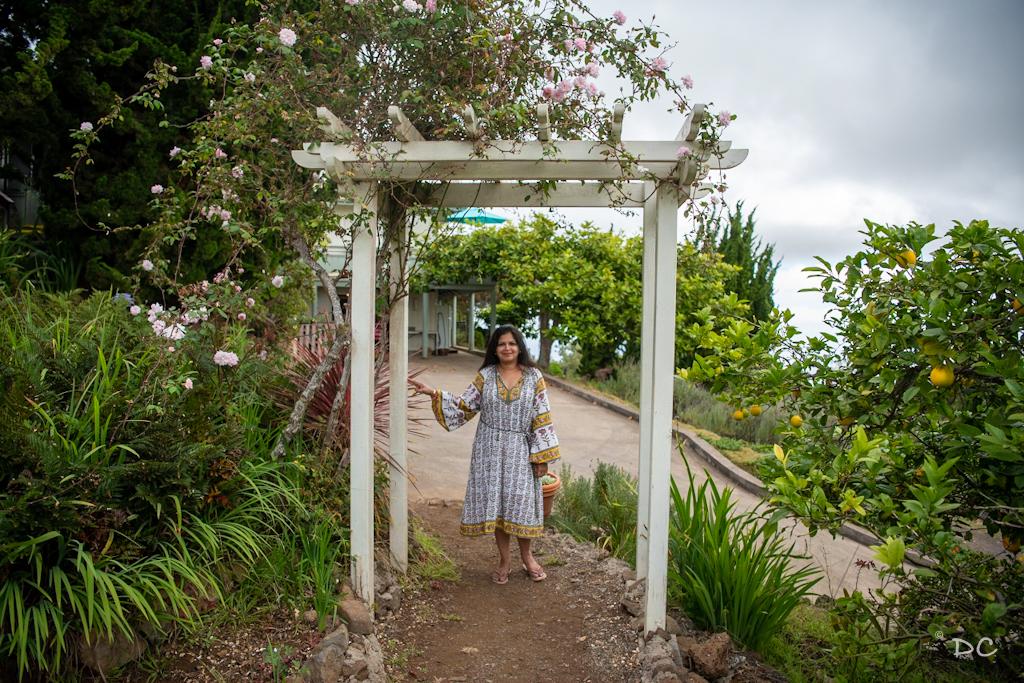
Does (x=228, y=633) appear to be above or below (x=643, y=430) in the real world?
below

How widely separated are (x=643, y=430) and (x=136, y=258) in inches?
176

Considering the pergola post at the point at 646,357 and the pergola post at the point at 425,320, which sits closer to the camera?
the pergola post at the point at 646,357

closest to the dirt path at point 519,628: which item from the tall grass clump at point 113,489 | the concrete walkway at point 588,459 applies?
the tall grass clump at point 113,489

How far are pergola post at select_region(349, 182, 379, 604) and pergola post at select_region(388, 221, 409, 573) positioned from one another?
64 cm

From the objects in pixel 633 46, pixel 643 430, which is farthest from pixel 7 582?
pixel 633 46

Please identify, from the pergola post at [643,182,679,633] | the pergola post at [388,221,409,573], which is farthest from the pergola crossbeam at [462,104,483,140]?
the pergola post at [388,221,409,573]

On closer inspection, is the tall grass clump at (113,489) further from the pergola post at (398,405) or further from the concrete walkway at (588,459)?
the concrete walkway at (588,459)

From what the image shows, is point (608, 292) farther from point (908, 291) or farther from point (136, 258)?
point (908, 291)

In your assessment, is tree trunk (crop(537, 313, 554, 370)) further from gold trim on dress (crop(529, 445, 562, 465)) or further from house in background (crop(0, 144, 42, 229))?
gold trim on dress (crop(529, 445, 562, 465))

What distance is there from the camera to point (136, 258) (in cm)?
641

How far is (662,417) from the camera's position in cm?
402

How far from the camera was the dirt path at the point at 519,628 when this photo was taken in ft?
12.8

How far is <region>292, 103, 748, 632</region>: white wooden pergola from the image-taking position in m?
3.84

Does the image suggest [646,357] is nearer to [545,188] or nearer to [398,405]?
[545,188]
